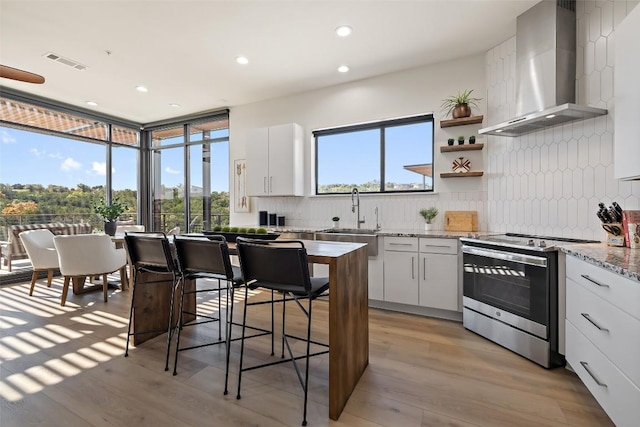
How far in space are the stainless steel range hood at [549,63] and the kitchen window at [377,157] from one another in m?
1.23

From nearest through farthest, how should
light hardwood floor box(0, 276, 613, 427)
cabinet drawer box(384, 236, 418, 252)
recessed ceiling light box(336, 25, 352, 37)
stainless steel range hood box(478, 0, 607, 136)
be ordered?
light hardwood floor box(0, 276, 613, 427)
stainless steel range hood box(478, 0, 607, 136)
recessed ceiling light box(336, 25, 352, 37)
cabinet drawer box(384, 236, 418, 252)

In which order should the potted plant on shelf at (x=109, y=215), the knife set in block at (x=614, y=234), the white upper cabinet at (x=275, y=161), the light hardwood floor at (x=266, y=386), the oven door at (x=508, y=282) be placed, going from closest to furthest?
the light hardwood floor at (x=266, y=386), the knife set in block at (x=614, y=234), the oven door at (x=508, y=282), the potted plant on shelf at (x=109, y=215), the white upper cabinet at (x=275, y=161)

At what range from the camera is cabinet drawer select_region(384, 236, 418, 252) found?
318 centimetres

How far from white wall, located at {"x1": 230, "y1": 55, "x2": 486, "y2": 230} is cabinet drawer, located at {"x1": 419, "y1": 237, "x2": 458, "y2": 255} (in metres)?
0.71

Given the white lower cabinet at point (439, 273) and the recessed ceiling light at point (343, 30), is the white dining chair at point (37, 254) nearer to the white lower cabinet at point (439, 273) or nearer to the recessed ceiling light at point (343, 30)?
the recessed ceiling light at point (343, 30)

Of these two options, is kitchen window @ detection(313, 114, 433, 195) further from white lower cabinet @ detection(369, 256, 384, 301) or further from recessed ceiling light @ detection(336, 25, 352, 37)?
recessed ceiling light @ detection(336, 25, 352, 37)

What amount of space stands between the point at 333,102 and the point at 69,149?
4.73 meters

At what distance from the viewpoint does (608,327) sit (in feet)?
4.88

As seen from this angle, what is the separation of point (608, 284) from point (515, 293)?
0.94 m

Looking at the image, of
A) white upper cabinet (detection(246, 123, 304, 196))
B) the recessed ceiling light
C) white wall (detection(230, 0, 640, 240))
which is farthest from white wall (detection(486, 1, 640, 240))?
white upper cabinet (detection(246, 123, 304, 196))

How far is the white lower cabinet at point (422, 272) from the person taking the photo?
3.02m

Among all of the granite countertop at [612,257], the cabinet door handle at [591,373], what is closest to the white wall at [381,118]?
the granite countertop at [612,257]

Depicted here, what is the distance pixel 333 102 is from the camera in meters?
4.39

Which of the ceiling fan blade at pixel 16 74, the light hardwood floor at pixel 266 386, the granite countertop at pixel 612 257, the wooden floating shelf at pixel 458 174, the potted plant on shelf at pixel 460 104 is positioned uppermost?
the potted plant on shelf at pixel 460 104
